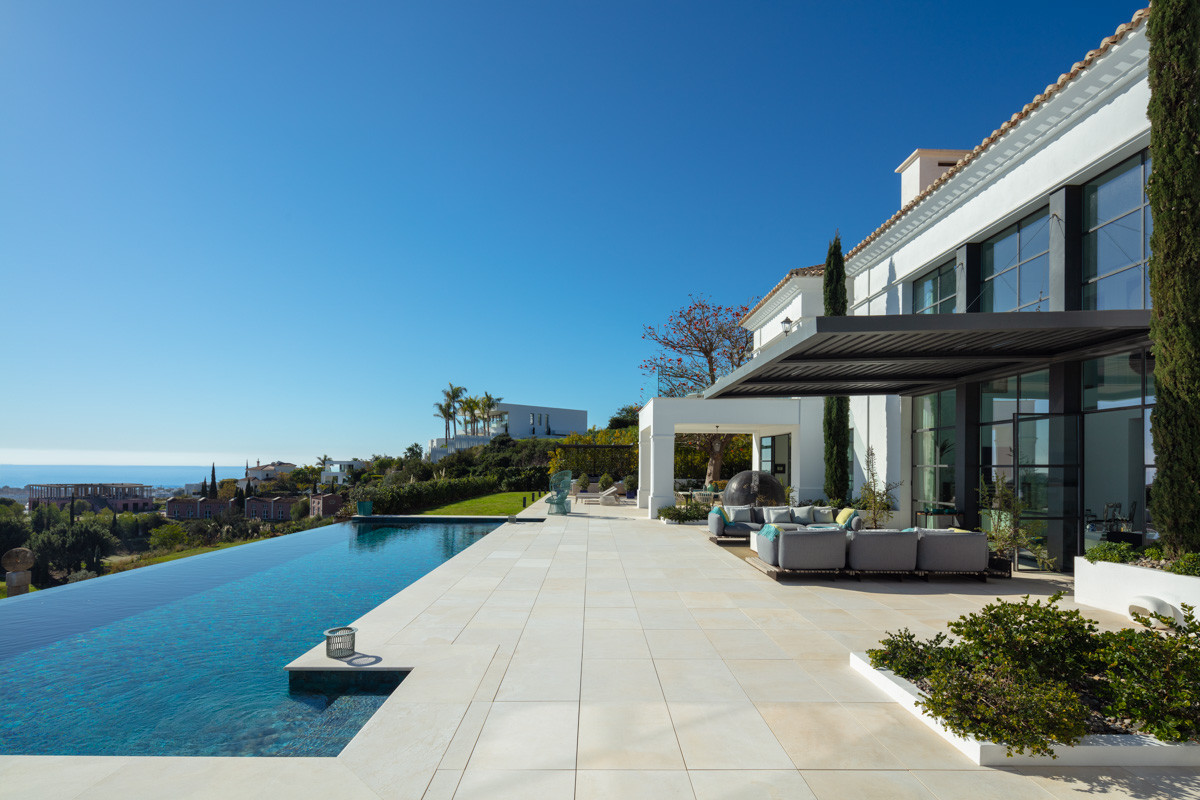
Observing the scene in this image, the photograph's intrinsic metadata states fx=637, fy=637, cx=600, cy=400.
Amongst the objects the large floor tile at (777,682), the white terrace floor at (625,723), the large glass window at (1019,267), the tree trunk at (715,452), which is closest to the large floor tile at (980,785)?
the white terrace floor at (625,723)

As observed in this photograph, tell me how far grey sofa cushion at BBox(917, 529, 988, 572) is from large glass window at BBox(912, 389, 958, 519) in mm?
4147

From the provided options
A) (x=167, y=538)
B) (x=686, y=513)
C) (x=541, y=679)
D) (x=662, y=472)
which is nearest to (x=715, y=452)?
(x=662, y=472)

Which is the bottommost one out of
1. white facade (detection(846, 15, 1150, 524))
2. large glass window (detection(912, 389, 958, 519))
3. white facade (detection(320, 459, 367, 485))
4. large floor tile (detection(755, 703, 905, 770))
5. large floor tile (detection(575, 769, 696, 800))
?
white facade (detection(320, 459, 367, 485))

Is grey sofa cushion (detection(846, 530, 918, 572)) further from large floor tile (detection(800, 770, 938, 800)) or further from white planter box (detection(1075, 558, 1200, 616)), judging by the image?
large floor tile (detection(800, 770, 938, 800))

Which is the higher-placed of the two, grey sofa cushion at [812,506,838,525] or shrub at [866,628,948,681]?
shrub at [866,628,948,681]

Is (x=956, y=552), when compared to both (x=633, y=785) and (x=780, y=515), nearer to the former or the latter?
(x=780, y=515)

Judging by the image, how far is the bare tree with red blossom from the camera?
3008 cm

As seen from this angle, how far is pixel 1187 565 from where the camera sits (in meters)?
6.96

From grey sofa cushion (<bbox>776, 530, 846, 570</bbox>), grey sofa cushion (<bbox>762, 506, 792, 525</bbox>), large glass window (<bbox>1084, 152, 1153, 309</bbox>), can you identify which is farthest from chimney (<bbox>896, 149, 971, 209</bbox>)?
grey sofa cushion (<bbox>776, 530, 846, 570</bbox>)

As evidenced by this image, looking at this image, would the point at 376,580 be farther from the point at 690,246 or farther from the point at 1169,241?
the point at 690,246

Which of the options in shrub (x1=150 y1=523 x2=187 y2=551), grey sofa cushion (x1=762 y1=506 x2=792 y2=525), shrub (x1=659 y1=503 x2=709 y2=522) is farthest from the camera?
shrub (x1=150 y1=523 x2=187 y2=551)

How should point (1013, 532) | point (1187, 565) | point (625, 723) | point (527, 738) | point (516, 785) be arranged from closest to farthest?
1. point (516, 785)
2. point (527, 738)
3. point (625, 723)
4. point (1187, 565)
5. point (1013, 532)

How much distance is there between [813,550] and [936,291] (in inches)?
339

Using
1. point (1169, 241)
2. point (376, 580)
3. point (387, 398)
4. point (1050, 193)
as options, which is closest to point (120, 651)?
point (376, 580)
